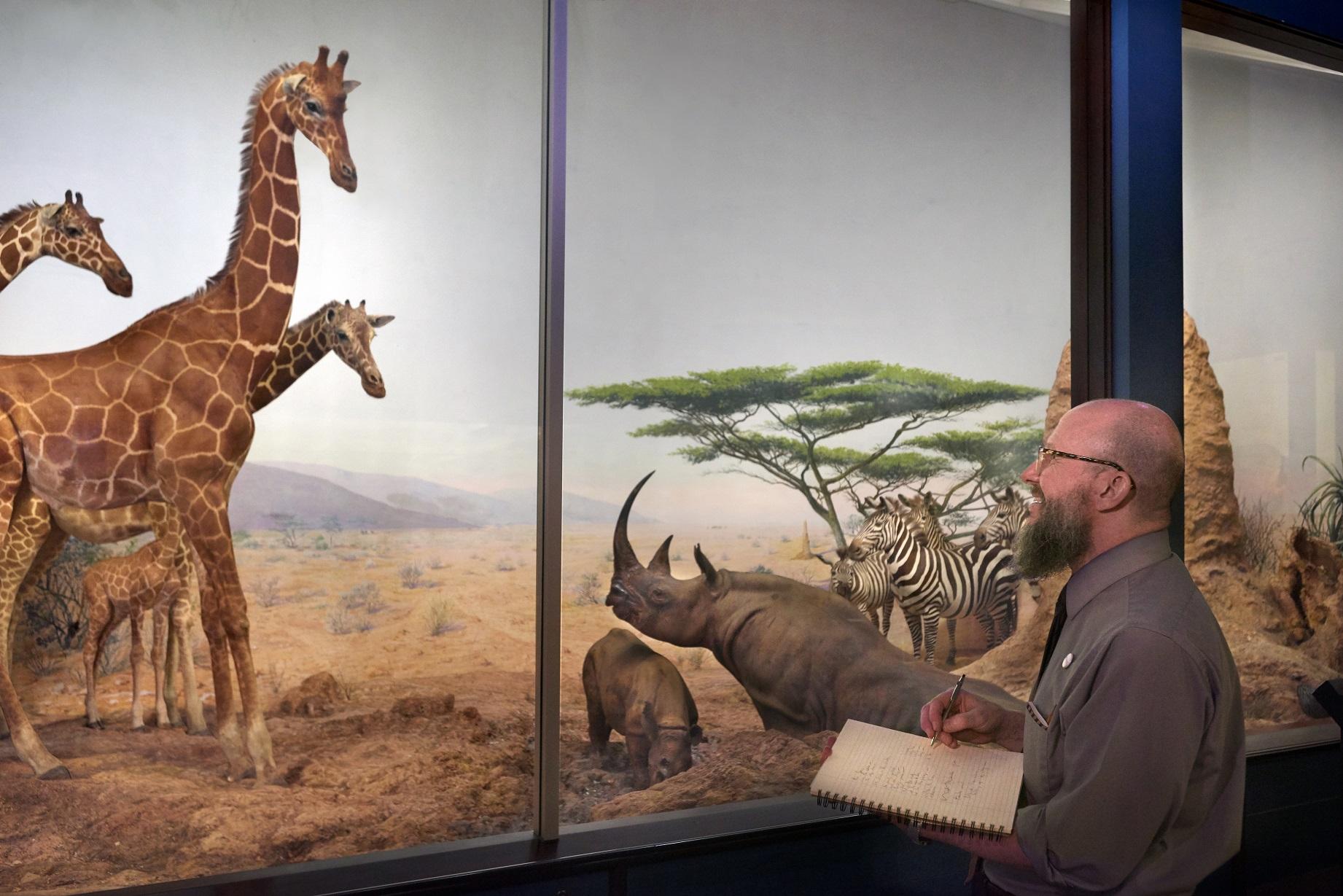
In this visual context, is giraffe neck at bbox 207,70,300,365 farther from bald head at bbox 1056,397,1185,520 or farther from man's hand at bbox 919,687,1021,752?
bald head at bbox 1056,397,1185,520

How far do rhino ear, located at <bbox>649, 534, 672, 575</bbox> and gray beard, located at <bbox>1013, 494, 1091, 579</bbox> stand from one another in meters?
1.11

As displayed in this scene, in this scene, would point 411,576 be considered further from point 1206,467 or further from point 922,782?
point 1206,467

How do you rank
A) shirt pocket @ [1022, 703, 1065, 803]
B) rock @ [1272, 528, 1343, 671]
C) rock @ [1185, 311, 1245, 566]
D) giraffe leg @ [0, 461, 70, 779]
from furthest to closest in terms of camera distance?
1. rock @ [1272, 528, 1343, 671]
2. rock @ [1185, 311, 1245, 566]
3. giraffe leg @ [0, 461, 70, 779]
4. shirt pocket @ [1022, 703, 1065, 803]

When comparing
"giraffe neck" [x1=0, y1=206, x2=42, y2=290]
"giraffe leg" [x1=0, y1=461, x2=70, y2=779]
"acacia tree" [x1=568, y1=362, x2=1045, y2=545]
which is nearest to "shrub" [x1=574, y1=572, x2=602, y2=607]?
"acacia tree" [x1=568, y1=362, x2=1045, y2=545]

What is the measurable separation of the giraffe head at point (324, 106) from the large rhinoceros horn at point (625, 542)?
1028 millimetres

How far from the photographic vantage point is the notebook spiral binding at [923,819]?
146 cm

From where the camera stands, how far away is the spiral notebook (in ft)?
4.86

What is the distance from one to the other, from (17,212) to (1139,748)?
2.35 metres

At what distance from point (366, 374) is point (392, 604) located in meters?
0.55

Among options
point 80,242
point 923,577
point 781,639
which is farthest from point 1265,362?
point 80,242

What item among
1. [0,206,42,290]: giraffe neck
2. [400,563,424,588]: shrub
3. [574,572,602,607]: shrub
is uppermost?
[0,206,42,290]: giraffe neck

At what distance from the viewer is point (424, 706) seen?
Answer: 2328 mm

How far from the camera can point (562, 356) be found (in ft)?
8.13

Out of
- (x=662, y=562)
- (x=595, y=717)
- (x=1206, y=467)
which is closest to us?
(x=595, y=717)
